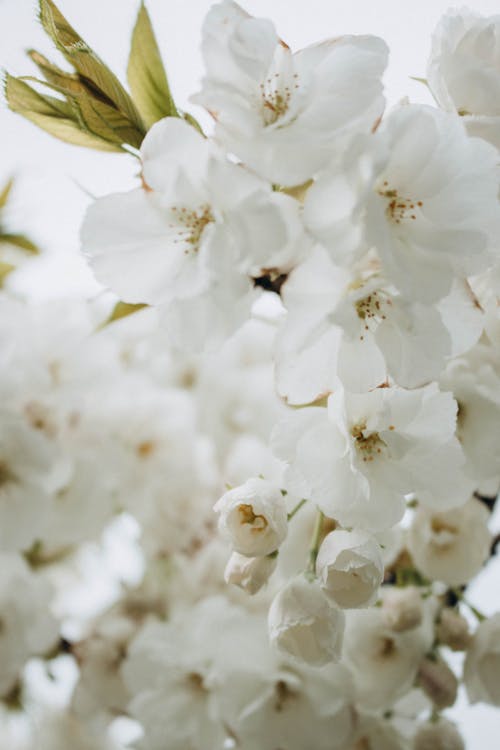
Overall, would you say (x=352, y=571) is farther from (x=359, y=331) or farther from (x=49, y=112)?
(x=49, y=112)

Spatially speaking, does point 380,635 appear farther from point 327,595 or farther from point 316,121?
point 316,121

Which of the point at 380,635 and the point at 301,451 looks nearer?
the point at 301,451

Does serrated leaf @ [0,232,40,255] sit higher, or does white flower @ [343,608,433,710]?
serrated leaf @ [0,232,40,255]

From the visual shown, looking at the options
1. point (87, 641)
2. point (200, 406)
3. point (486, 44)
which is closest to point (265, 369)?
point (200, 406)

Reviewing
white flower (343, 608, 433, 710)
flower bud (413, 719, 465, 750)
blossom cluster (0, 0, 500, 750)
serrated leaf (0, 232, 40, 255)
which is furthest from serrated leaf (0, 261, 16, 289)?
flower bud (413, 719, 465, 750)

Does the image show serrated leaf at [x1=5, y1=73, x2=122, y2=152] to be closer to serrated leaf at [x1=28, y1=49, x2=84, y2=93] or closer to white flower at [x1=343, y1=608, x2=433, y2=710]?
serrated leaf at [x1=28, y1=49, x2=84, y2=93]

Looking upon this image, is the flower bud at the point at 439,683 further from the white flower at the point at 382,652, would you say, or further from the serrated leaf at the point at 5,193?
the serrated leaf at the point at 5,193
